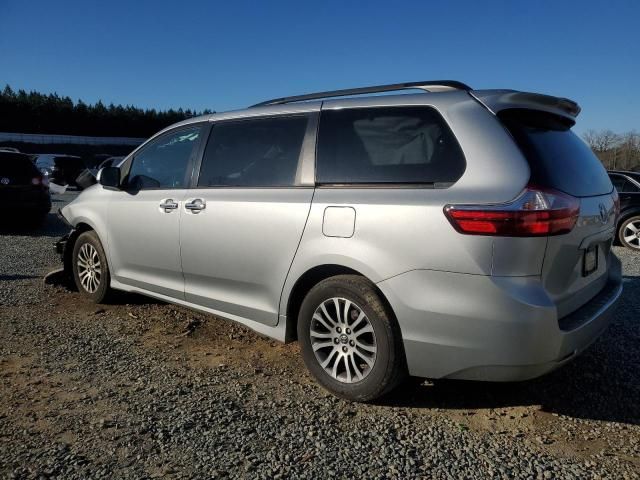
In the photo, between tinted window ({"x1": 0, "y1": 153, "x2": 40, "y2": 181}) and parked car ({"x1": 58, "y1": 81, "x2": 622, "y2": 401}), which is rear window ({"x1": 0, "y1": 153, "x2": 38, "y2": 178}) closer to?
tinted window ({"x1": 0, "y1": 153, "x2": 40, "y2": 181})

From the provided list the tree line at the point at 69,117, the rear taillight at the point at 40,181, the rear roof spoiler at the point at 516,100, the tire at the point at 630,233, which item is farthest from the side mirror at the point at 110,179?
the tree line at the point at 69,117

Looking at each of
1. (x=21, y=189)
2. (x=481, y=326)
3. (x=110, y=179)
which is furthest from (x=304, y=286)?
(x=21, y=189)

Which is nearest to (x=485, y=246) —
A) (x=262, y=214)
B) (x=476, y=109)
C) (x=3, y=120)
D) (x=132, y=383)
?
(x=476, y=109)

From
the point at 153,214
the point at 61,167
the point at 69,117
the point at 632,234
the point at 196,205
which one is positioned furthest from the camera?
the point at 69,117

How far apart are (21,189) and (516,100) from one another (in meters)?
10.5

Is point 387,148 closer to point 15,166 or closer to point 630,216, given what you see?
point 630,216

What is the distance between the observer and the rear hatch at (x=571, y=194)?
2.84m

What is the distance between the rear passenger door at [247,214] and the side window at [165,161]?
25 cm

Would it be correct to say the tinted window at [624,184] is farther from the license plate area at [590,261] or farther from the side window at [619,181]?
the license plate area at [590,261]

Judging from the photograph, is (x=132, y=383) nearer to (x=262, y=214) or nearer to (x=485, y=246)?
(x=262, y=214)

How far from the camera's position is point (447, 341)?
9.47ft

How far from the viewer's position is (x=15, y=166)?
10875mm

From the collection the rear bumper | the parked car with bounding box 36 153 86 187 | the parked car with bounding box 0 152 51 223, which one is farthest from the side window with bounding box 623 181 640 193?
the parked car with bounding box 36 153 86 187

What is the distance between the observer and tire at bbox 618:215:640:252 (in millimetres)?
9867
